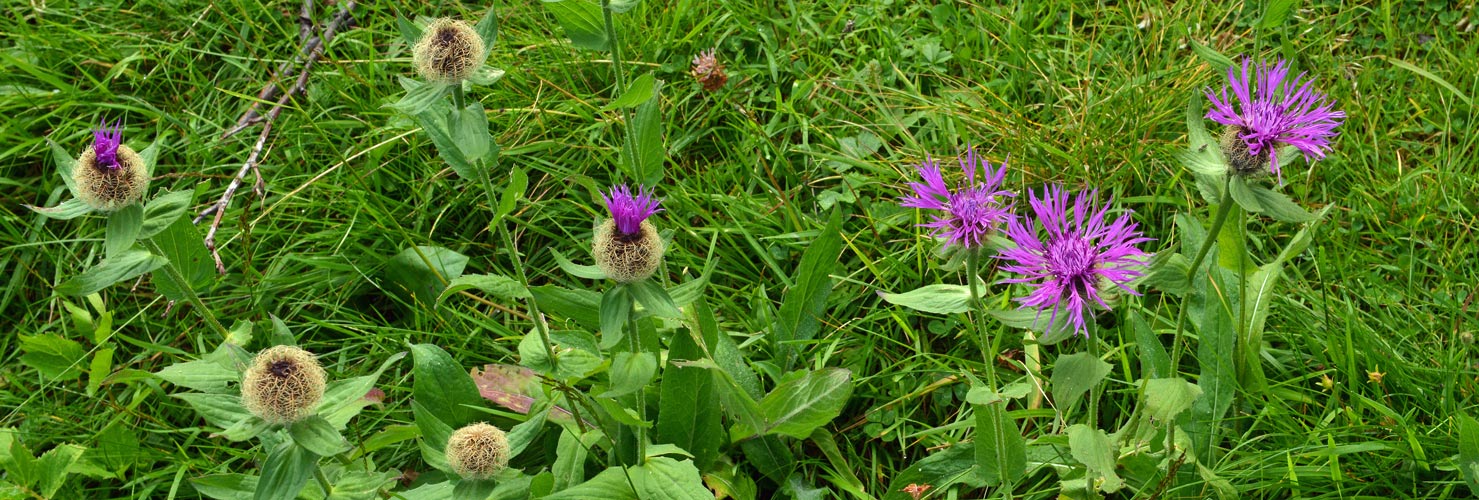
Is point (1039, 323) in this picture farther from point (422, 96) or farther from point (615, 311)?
point (422, 96)

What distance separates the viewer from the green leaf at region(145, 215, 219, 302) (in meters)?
2.36

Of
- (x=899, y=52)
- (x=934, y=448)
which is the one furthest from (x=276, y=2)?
(x=934, y=448)

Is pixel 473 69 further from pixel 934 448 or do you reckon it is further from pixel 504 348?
pixel 934 448

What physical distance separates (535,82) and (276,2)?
107 centimetres

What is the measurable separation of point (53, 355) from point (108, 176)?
3.44 ft

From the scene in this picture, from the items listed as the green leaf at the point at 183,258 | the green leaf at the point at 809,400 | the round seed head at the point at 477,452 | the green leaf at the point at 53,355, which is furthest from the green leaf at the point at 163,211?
the green leaf at the point at 809,400

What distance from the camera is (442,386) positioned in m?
2.53

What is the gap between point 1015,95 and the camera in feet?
10.8

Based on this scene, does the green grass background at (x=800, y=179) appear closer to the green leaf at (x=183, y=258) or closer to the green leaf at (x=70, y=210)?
the green leaf at (x=183, y=258)

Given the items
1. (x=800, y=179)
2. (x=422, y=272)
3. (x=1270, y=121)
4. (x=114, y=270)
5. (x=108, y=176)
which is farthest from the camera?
(x=800, y=179)

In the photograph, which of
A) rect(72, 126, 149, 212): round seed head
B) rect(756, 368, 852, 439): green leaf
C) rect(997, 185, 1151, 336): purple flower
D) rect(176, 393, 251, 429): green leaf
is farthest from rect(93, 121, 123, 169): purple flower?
rect(997, 185, 1151, 336): purple flower

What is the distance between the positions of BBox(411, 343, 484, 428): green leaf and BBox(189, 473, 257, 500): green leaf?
1.26ft

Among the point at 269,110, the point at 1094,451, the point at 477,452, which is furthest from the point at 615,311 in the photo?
the point at 269,110

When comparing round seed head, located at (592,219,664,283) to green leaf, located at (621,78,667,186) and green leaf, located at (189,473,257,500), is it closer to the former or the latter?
green leaf, located at (621,78,667,186)
